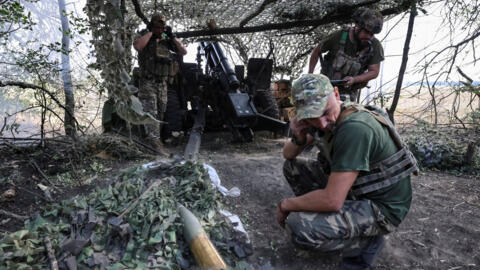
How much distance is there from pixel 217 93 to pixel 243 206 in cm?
304

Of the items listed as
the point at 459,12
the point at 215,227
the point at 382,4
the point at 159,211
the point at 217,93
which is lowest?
the point at 215,227

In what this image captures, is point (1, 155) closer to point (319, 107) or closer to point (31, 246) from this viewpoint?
point (31, 246)

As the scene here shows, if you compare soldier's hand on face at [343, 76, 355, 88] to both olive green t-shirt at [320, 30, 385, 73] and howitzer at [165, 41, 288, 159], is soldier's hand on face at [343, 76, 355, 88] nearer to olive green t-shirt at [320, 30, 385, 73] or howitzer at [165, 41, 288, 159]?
olive green t-shirt at [320, 30, 385, 73]

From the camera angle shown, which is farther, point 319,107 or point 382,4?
point 382,4

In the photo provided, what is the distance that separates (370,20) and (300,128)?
84.0 inches

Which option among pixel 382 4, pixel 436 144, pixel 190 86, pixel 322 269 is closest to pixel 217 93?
pixel 190 86

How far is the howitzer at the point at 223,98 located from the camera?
15.8 ft

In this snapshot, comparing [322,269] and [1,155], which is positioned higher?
[1,155]

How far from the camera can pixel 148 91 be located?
14.2ft

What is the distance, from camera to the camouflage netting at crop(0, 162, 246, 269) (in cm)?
155

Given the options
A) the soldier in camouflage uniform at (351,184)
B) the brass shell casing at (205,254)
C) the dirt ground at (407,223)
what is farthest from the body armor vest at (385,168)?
the brass shell casing at (205,254)

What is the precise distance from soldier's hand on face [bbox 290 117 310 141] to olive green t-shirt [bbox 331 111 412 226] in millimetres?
347

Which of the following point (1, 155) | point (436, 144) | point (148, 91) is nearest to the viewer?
point (1, 155)

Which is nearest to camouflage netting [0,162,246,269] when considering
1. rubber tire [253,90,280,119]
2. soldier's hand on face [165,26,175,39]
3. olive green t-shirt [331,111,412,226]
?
olive green t-shirt [331,111,412,226]
